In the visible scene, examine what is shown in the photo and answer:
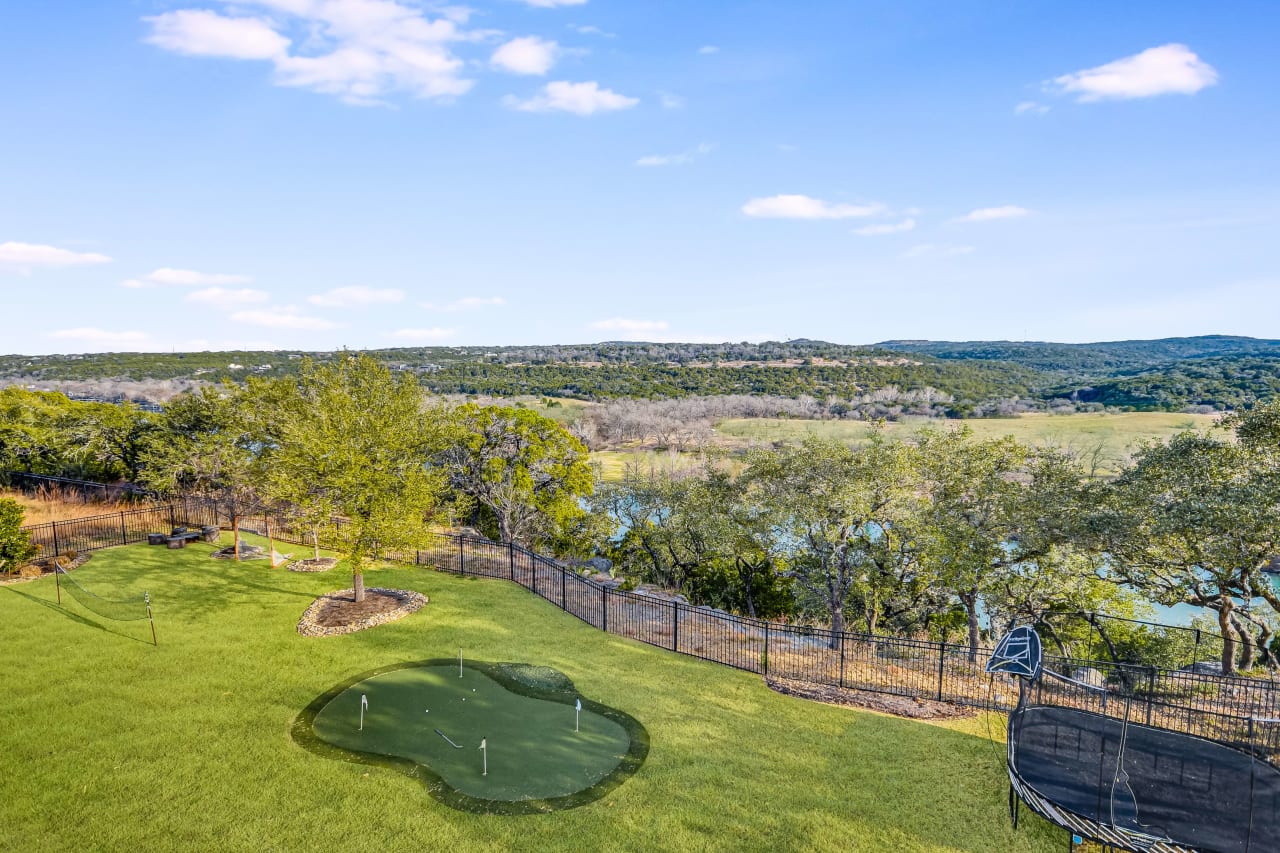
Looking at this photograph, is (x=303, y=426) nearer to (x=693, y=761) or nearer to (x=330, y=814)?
(x=330, y=814)

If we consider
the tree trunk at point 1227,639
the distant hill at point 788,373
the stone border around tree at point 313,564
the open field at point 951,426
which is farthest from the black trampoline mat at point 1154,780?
the distant hill at point 788,373

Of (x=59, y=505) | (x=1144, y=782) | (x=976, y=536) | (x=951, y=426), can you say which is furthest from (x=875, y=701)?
(x=951, y=426)

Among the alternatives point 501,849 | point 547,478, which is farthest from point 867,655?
point 547,478

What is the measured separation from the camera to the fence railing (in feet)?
43.4

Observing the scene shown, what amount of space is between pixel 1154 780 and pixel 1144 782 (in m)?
0.20

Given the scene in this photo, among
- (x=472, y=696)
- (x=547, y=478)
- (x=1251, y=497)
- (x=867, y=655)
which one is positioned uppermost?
(x=1251, y=497)

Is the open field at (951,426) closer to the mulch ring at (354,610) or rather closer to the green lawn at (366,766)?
the mulch ring at (354,610)

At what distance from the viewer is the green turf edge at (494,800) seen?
31.7 ft

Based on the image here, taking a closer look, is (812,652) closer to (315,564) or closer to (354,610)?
(354,610)

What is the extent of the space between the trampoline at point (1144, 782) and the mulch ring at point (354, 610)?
48.3 ft

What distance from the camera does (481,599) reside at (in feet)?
63.5

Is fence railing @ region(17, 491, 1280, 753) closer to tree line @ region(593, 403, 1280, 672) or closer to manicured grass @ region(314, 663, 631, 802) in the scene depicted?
tree line @ region(593, 403, 1280, 672)

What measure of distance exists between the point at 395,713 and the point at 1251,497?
18.6 metres

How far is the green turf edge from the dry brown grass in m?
20.5
